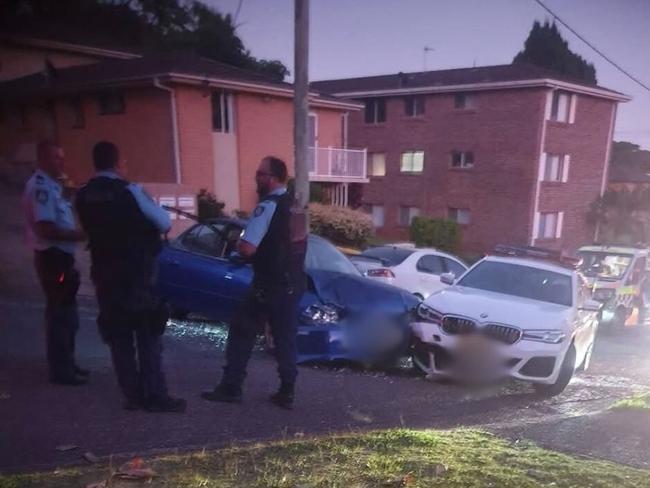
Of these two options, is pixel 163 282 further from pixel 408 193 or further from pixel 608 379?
pixel 408 193

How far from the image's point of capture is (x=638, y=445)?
14.3ft

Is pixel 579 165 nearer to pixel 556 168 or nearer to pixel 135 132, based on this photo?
pixel 556 168

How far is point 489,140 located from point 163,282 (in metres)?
21.3

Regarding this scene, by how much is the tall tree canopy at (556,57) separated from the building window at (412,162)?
43.5 feet

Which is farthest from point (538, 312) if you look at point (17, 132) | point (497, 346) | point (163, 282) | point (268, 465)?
point (17, 132)

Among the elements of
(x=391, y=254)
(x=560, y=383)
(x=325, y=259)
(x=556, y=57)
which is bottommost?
(x=560, y=383)

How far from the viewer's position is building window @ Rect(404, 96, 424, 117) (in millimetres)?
27344

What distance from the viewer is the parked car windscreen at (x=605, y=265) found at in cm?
1327

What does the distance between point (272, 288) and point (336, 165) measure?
1844cm

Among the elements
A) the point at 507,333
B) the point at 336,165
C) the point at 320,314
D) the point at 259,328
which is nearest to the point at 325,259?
the point at 320,314

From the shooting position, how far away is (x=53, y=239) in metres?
4.07

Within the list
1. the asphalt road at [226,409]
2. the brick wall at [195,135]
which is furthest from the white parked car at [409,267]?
the brick wall at [195,135]

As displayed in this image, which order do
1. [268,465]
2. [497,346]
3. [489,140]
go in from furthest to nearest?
1. [489,140]
2. [497,346]
3. [268,465]

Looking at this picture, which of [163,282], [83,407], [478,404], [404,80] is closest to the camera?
[83,407]
